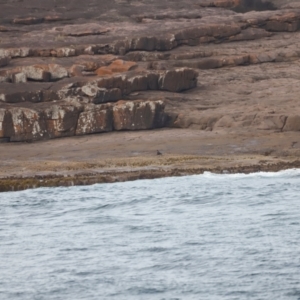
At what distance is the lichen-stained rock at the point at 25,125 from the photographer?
50469 mm

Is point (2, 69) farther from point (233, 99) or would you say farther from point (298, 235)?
point (298, 235)

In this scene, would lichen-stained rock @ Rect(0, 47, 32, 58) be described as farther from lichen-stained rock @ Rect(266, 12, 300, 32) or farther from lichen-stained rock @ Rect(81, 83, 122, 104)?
lichen-stained rock @ Rect(266, 12, 300, 32)

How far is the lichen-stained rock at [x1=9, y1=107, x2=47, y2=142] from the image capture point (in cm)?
5047

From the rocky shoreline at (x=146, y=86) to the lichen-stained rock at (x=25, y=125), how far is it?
0.05m

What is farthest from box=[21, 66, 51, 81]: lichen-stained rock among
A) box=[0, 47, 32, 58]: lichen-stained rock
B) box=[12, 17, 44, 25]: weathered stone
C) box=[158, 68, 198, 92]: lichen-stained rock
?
box=[12, 17, 44, 25]: weathered stone

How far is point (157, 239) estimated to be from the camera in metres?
29.3

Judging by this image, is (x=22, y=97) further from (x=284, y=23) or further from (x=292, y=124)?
(x=284, y=23)

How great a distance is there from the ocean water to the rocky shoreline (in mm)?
3276

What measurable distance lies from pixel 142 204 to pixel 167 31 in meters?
33.8

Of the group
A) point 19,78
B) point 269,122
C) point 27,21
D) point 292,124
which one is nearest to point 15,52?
point 19,78

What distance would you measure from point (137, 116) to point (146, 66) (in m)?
10.5

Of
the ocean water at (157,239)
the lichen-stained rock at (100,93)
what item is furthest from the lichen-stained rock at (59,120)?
the ocean water at (157,239)

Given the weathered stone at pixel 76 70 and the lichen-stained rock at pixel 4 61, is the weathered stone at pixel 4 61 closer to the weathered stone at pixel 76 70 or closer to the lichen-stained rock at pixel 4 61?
the lichen-stained rock at pixel 4 61

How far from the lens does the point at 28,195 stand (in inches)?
1510
